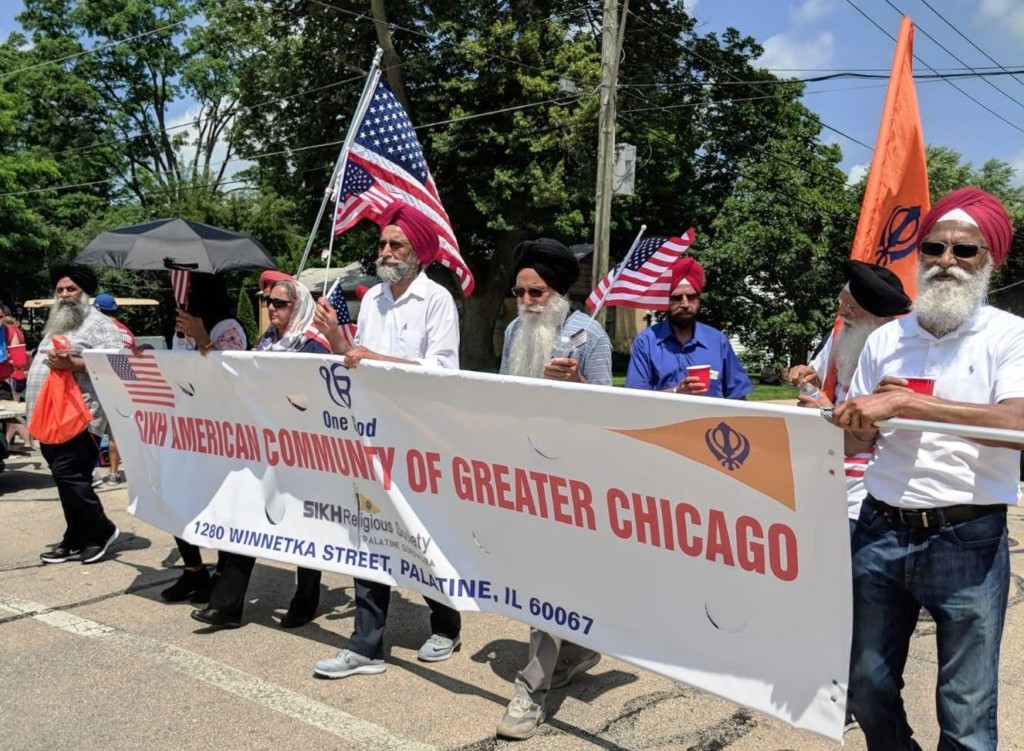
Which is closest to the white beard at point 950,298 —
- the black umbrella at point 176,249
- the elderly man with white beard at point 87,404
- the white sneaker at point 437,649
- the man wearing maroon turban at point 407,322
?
the man wearing maroon turban at point 407,322

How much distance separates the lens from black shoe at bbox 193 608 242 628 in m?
4.82

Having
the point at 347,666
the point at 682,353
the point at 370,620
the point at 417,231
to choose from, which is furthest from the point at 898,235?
the point at 347,666

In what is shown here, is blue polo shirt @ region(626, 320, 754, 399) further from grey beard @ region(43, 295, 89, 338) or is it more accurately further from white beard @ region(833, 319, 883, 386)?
grey beard @ region(43, 295, 89, 338)

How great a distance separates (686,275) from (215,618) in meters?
3.10

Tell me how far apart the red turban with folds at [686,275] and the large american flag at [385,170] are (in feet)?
5.01

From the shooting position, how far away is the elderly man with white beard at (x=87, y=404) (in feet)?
→ 19.8

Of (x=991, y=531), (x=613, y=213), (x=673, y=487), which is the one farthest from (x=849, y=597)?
(x=613, y=213)

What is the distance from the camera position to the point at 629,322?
134 ft

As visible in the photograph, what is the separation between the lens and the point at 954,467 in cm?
255

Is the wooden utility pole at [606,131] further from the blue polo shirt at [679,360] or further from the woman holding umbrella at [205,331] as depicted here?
the blue polo shirt at [679,360]

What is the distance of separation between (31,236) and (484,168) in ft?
44.5

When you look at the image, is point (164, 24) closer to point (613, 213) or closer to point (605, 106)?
point (613, 213)

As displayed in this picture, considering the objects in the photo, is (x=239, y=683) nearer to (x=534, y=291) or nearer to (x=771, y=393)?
(x=534, y=291)

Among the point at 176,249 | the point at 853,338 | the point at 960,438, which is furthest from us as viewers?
the point at 176,249
